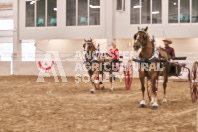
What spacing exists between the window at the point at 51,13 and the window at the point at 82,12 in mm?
1103

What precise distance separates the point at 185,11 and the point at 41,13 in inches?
446

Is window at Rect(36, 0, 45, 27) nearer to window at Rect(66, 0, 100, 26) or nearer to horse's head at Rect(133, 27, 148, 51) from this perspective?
window at Rect(66, 0, 100, 26)

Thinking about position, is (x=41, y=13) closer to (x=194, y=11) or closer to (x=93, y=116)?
(x=194, y=11)

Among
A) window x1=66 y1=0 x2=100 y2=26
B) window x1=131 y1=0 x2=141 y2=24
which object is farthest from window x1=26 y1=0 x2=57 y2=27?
window x1=131 y1=0 x2=141 y2=24

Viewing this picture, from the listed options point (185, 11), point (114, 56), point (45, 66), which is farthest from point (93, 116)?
point (185, 11)

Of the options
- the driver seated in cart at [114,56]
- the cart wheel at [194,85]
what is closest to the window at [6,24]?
the driver seated in cart at [114,56]

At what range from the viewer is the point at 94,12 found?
87.9ft

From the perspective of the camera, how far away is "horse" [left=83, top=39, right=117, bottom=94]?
13.5 m

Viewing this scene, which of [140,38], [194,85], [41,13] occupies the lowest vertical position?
[194,85]

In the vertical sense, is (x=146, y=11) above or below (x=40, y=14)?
below

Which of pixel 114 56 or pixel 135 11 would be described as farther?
pixel 135 11

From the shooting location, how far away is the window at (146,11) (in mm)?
25266

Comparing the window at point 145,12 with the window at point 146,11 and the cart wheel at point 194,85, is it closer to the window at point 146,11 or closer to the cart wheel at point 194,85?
the window at point 146,11

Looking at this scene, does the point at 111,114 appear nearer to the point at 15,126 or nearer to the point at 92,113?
the point at 92,113
